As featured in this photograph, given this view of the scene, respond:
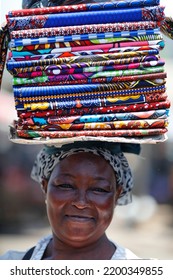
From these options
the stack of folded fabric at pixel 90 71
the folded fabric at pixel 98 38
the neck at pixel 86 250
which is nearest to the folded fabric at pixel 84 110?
the stack of folded fabric at pixel 90 71

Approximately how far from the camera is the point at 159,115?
108 inches

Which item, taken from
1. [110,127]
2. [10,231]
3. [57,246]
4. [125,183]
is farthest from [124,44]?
[10,231]

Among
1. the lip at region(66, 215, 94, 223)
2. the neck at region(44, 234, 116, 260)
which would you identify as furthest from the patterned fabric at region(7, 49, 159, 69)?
the neck at region(44, 234, 116, 260)

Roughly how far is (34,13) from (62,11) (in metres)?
0.12

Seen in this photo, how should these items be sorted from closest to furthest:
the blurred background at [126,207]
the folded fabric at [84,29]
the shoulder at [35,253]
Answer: the folded fabric at [84,29]
the shoulder at [35,253]
the blurred background at [126,207]

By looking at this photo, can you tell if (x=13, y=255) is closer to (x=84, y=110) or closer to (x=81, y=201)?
(x=81, y=201)

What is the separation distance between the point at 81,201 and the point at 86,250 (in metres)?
0.30

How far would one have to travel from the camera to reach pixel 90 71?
2705 millimetres

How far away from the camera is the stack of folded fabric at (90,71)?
270 cm

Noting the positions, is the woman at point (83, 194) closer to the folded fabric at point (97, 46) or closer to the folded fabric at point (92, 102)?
the folded fabric at point (92, 102)

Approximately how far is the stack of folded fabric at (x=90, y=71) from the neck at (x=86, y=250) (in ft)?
2.21

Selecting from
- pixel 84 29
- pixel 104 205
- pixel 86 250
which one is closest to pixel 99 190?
pixel 104 205

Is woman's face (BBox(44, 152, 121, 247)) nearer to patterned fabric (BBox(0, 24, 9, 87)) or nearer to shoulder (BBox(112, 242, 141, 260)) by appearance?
shoulder (BBox(112, 242, 141, 260))
